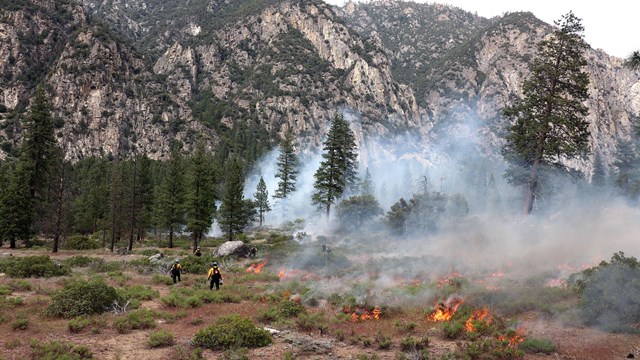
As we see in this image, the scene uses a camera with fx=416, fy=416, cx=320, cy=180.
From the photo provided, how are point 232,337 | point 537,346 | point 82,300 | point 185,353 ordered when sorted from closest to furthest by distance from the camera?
point 185,353 < point 537,346 < point 232,337 < point 82,300

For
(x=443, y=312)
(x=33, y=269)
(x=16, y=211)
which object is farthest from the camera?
(x=16, y=211)

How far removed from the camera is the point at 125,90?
138 meters

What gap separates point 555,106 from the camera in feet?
90.5

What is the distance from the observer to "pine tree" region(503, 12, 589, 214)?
26828 millimetres

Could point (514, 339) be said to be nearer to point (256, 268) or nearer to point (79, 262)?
point (256, 268)

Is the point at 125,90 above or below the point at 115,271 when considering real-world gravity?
above

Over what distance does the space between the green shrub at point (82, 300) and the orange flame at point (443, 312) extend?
1368 cm

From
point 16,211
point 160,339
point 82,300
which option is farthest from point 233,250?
point 160,339

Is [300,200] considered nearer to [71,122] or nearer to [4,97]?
[71,122]

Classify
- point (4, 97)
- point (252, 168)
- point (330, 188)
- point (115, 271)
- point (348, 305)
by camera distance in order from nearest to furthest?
point (348, 305) → point (115, 271) → point (330, 188) → point (252, 168) → point (4, 97)

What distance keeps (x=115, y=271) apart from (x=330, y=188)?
88.2 feet

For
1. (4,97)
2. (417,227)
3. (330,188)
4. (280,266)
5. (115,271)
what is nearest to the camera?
(115,271)

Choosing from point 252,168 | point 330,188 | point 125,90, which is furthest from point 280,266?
point 125,90

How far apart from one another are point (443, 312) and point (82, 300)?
1494 cm
